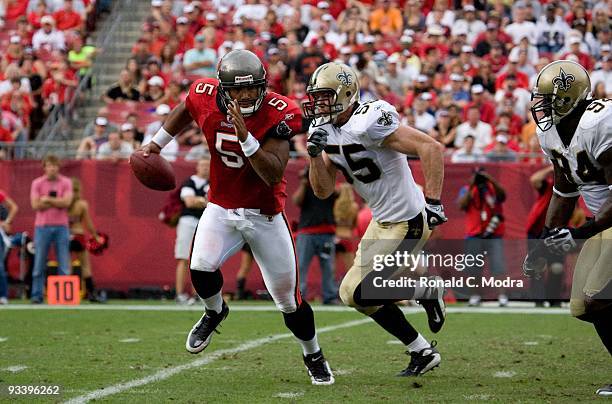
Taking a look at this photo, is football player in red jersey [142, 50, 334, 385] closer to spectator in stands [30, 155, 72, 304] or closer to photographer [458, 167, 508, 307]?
photographer [458, 167, 508, 307]

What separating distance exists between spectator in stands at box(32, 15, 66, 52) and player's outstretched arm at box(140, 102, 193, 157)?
10705 mm

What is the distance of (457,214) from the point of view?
12227mm

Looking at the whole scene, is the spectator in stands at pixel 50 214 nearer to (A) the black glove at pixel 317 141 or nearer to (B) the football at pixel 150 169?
(B) the football at pixel 150 169

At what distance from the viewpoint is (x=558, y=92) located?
18.9ft

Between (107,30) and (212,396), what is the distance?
12631 mm

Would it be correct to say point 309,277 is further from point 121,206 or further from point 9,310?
point 9,310

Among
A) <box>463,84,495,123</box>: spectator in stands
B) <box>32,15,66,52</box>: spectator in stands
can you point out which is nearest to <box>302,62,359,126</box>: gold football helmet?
<box>463,84,495,123</box>: spectator in stands

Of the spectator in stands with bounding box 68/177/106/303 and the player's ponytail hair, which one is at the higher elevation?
the player's ponytail hair

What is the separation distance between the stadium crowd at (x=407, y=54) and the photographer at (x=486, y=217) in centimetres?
84

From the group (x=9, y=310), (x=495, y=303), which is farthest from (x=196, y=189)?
(x=495, y=303)

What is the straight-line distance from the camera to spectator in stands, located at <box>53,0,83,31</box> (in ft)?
56.7

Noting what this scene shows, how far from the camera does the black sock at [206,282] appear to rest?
6117 millimetres

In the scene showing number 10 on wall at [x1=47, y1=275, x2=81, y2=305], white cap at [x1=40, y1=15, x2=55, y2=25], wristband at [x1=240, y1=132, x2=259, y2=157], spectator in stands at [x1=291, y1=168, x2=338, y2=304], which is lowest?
number 10 on wall at [x1=47, y1=275, x2=81, y2=305]

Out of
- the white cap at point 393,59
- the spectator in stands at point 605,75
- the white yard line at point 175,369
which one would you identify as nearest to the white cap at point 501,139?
the spectator in stands at point 605,75
